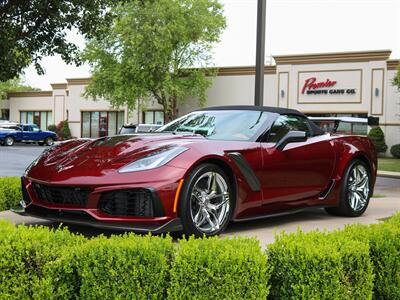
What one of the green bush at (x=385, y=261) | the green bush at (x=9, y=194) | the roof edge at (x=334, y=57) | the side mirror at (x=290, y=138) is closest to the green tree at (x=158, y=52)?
the roof edge at (x=334, y=57)

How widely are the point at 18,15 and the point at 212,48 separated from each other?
29.0 metres

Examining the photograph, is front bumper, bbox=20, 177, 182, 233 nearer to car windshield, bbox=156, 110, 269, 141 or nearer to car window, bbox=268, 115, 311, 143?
car windshield, bbox=156, 110, 269, 141

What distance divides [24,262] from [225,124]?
2.96 m

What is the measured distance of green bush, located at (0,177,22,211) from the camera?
22.9ft

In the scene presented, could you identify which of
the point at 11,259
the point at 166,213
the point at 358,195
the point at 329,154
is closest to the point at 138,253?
the point at 11,259

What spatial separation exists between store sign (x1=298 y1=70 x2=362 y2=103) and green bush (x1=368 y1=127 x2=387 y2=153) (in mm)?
2215

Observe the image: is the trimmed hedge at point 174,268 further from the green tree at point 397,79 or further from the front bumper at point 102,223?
the green tree at point 397,79

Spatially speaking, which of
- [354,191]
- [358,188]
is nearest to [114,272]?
[354,191]

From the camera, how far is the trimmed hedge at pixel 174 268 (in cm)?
341

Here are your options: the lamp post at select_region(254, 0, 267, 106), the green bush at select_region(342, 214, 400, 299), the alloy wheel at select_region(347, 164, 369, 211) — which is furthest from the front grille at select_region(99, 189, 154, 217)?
the lamp post at select_region(254, 0, 267, 106)

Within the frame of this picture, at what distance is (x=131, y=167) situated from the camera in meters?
4.75

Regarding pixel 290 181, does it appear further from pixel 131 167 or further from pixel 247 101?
pixel 247 101

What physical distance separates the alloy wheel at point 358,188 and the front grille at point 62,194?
3.65 m

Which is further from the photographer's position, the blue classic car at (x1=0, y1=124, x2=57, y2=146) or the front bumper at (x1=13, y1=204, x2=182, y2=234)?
the blue classic car at (x1=0, y1=124, x2=57, y2=146)
